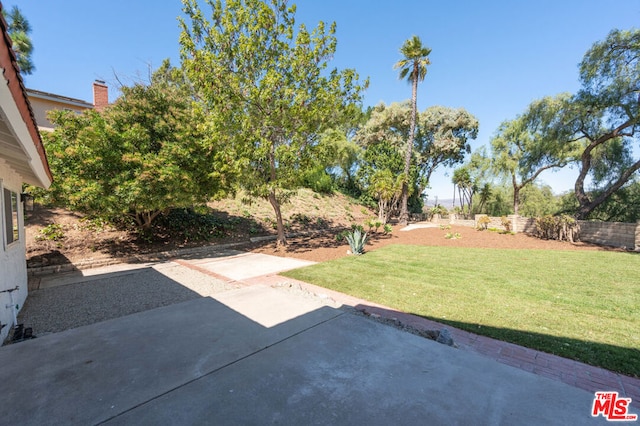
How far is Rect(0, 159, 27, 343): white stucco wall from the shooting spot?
382cm

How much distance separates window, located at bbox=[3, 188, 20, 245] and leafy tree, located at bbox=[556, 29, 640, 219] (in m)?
22.4

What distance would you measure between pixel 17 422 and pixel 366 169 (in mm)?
26732

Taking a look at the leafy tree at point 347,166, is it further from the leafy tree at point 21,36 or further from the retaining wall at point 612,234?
the leafy tree at point 21,36

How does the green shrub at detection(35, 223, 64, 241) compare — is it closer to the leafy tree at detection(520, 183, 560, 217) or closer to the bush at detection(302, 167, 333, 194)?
the bush at detection(302, 167, 333, 194)

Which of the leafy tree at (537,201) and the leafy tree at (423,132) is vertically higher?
the leafy tree at (423,132)

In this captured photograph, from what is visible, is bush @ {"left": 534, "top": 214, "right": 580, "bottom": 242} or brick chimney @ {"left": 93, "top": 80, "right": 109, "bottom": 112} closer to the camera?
bush @ {"left": 534, "top": 214, "right": 580, "bottom": 242}

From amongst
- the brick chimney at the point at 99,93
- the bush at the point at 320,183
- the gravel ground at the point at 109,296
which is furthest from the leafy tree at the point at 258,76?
the bush at the point at 320,183

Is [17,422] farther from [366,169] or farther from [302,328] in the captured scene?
[366,169]

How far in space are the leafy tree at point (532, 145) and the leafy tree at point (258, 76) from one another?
581 inches

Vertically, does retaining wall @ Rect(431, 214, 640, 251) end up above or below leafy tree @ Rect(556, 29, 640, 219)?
below

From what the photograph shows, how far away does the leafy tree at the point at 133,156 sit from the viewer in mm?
7516

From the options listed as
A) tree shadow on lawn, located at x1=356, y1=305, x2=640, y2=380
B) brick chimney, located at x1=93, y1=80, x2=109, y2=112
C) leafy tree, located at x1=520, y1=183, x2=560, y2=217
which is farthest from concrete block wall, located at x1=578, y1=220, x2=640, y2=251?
leafy tree, located at x1=520, y1=183, x2=560, y2=217

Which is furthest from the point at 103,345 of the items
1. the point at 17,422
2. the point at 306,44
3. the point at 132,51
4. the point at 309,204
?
the point at 309,204

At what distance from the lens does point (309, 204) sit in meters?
19.5
